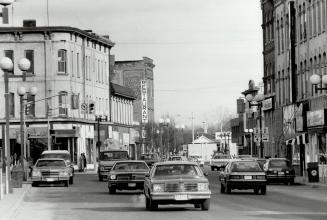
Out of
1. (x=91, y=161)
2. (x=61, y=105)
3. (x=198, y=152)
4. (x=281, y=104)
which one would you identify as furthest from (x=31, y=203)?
(x=198, y=152)

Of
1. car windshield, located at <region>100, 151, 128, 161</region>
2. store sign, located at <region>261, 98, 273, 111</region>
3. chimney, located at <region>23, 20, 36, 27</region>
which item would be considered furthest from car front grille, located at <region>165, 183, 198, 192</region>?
chimney, located at <region>23, 20, 36, 27</region>

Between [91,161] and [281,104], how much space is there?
26.3 m

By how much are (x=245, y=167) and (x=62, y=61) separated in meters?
54.5

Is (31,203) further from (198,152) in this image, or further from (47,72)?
(198,152)

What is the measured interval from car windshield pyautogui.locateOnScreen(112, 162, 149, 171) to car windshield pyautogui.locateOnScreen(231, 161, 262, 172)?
152 inches

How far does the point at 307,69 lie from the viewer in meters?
71.2

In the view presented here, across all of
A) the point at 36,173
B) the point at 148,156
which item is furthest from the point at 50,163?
the point at 148,156

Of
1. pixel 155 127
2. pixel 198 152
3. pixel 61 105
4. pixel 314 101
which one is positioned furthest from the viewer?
pixel 155 127

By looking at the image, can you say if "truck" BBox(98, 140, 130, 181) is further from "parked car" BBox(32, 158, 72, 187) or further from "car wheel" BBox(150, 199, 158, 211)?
"car wheel" BBox(150, 199, 158, 211)

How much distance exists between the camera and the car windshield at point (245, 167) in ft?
134

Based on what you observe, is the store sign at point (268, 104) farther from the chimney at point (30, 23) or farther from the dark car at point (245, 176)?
the dark car at point (245, 176)

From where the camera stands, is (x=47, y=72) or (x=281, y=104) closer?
(x=281, y=104)

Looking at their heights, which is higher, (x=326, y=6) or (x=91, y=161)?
(x=326, y=6)

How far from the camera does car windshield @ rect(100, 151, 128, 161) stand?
59531mm
